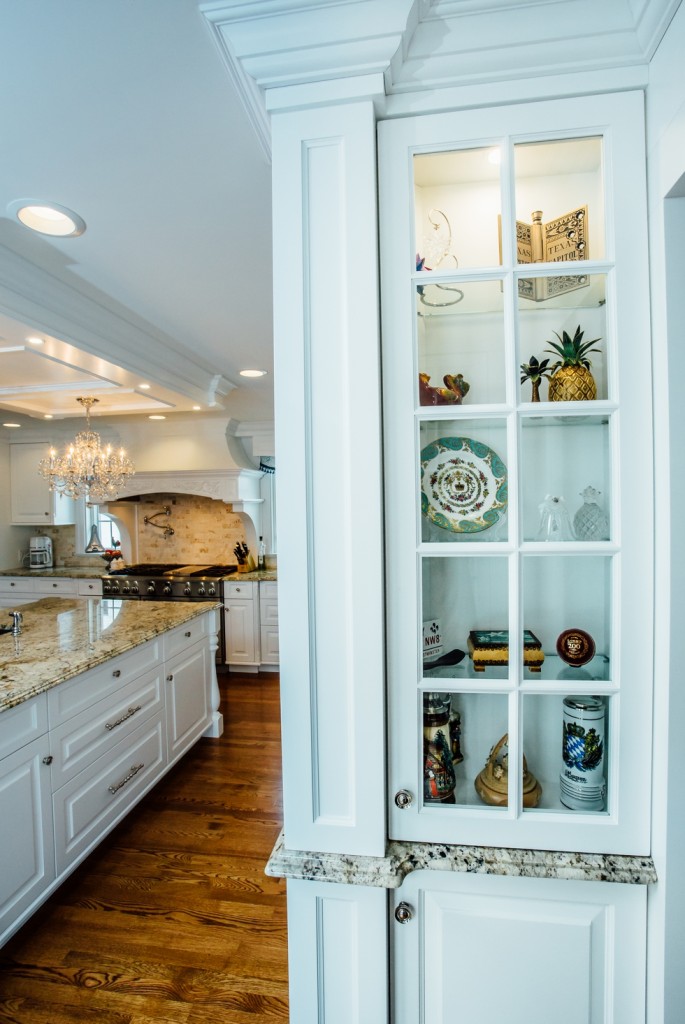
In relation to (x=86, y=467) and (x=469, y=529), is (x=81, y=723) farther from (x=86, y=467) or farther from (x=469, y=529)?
(x=86, y=467)

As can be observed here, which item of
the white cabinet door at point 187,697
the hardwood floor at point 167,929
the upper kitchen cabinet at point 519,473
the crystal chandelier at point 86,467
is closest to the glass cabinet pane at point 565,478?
the upper kitchen cabinet at point 519,473

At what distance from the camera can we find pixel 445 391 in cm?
107

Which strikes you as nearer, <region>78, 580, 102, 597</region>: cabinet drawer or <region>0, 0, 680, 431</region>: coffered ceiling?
<region>0, 0, 680, 431</region>: coffered ceiling

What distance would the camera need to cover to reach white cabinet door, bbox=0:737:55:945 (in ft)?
5.53

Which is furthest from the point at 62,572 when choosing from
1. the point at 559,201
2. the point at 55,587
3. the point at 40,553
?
the point at 559,201

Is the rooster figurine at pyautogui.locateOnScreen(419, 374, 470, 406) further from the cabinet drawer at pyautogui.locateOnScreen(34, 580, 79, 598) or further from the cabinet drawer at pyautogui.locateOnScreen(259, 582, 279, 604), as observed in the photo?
the cabinet drawer at pyautogui.locateOnScreen(34, 580, 79, 598)

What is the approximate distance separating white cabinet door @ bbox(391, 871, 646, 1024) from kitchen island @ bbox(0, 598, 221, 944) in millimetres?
1403

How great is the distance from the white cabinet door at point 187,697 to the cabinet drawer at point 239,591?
1.48 meters

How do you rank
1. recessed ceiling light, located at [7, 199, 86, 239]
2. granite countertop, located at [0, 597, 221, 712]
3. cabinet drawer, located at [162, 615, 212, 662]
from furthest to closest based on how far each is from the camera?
cabinet drawer, located at [162, 615, 212, 662]
granite countertop, located at [0, 597, 221, 712]
recessed ceiling light, located at [7, 199, 86, 239]

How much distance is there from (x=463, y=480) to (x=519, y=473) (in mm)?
117

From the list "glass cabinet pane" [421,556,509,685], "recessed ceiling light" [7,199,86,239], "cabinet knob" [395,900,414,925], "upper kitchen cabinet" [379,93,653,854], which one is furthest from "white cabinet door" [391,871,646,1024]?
"recessed ceiling light" [7,199,86,239]

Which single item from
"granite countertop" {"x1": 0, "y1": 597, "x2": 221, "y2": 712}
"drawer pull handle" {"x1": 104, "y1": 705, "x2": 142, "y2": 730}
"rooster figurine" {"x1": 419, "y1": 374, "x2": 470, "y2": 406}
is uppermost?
"rooster figurine" {"x1": 419, "y1": 374, "x2": 470, "y2": 406}

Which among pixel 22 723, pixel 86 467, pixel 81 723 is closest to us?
pixel 22 723

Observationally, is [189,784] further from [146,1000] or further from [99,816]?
Answer: [146,1000]
